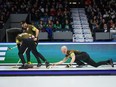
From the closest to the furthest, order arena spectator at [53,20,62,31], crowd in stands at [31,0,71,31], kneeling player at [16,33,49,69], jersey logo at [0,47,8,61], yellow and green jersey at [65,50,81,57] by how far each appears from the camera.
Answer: yellow and green jersey at [65,50,81,57], kneeling player at [16,33,49,69], jersey logo at [0,47,8,61], arena spectator at [53,20,62,31], crowd in stands at [31,0,71,31]

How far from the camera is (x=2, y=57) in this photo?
9.01m

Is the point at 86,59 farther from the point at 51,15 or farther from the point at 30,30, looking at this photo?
the point at 51,15

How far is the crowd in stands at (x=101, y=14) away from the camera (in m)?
15.1

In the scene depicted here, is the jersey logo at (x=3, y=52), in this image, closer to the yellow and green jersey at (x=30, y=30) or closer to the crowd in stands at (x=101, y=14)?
the yellow and green jersey at (x=30, y=30)

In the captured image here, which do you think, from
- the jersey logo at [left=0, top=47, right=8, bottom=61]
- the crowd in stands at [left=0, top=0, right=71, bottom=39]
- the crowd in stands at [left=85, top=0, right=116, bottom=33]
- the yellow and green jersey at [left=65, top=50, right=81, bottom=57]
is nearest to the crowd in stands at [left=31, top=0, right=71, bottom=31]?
the crowd in stands at [left=0, top=0, right=71, bottom=39]

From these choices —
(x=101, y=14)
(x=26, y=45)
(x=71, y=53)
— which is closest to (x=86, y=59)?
(x=71, y=53)

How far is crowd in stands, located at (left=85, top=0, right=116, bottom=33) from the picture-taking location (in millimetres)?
15102

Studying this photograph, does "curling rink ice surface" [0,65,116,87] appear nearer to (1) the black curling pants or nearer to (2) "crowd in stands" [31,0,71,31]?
(1) the black curling pants

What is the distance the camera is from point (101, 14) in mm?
16844
